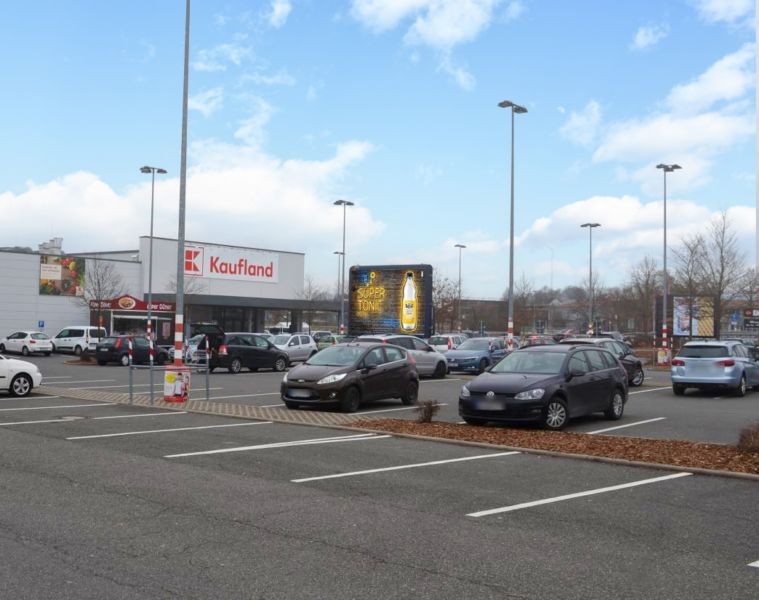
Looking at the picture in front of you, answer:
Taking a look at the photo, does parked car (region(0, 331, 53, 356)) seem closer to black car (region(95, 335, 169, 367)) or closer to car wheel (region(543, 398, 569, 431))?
black car (region(95, 335, 169, 367))

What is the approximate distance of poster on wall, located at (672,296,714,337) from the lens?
45188mm

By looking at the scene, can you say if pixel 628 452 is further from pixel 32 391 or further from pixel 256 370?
pixel 256 370

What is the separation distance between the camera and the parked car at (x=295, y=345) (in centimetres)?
3547

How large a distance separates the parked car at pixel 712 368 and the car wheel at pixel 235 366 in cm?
1660

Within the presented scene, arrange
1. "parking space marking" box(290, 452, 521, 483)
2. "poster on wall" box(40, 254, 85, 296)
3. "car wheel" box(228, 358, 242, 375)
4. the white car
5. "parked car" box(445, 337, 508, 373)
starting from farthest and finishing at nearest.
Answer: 1. "poster on wall" box(40, 254, 85, 296)
2. "car wheel" box(228, 358, 242, 375)
3. "parked car" box(445, 337, 508, 373)
4. the white car
5. "parking space marking" box(290, 452, 521, 483)

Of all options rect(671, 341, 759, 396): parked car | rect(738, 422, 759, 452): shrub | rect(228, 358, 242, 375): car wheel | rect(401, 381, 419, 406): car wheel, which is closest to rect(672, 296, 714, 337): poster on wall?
rect(671, 341, 759, 396): parked car

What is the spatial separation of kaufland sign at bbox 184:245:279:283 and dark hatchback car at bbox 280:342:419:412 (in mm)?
44433

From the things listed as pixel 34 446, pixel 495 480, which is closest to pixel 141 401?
pixel 34 446

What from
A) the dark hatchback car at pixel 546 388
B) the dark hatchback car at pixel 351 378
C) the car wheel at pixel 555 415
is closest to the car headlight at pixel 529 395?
the dark hatchback car at pixel 546 388

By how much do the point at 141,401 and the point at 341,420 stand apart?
581cm

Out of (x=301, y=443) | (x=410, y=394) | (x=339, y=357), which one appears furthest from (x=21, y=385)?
(x=301, y=443)

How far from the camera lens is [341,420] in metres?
14.6

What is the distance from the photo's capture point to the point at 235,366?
31.5 m

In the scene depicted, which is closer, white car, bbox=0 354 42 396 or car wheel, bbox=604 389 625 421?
car wheel, bbox=604 389 625 421
